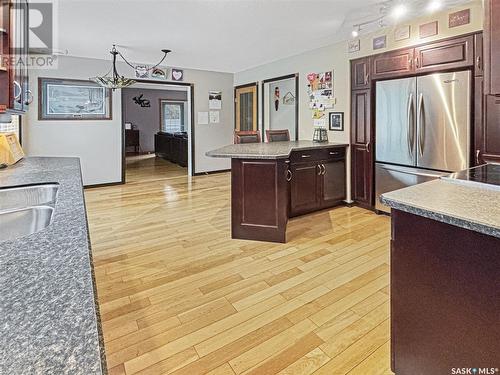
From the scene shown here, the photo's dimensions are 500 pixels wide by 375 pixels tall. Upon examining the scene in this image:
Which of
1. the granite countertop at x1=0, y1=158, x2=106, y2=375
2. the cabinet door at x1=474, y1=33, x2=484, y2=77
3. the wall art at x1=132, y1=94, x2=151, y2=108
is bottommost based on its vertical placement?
the granite countertop at x1=0, y1=158, x2=106, y2=375

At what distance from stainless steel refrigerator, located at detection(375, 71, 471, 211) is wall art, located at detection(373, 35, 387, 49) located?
45cm

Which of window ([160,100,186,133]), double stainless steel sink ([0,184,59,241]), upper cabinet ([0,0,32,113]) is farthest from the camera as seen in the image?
window ([160,100,186,133])

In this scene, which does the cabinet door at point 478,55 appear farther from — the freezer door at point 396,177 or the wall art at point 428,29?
the freezer door at point 396,177

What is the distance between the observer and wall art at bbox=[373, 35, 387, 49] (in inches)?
155

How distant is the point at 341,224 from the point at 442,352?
2.58 metres

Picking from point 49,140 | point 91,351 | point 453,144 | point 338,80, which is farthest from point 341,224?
point 49,140

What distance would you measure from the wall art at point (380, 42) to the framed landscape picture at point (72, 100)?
4.52 m

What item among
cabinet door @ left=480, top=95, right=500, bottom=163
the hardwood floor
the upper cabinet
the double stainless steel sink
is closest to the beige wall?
cabinet door @ left=480, top=95, right=500, bottom=163

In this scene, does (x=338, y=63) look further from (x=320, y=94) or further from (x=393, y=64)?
(x=393, y=64)

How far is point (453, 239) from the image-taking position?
1167 millimetres

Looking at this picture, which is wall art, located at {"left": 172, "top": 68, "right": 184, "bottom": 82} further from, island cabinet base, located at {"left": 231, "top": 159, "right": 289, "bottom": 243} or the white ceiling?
island cabinet base, located at {"left": 231, "top": 159, "right": 289, "bottom": 243}

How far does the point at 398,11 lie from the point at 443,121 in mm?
1241

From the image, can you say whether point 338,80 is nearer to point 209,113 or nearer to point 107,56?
point 209,113

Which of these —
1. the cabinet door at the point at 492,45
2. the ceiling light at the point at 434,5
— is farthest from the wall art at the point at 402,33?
the cabinet door at the point at 492,45
